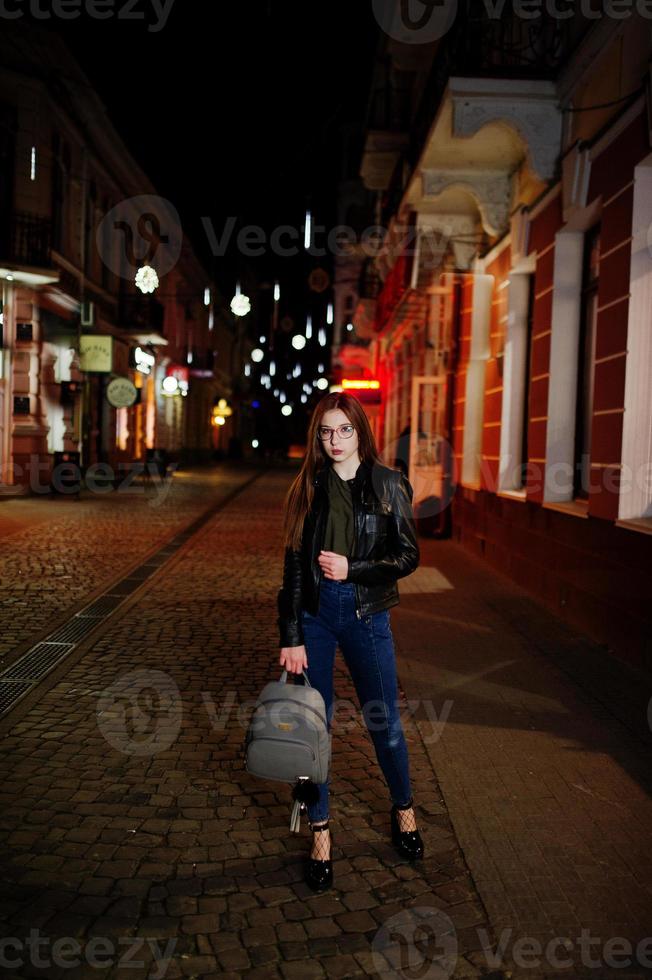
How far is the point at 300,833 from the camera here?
3.65 metres

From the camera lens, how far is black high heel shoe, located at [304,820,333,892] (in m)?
3.18

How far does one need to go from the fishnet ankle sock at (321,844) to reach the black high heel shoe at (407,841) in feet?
1.13

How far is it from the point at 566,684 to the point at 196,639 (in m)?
2.94

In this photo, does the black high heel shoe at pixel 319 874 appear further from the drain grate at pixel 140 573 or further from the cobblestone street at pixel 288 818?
the drain grate at pixel 140 573

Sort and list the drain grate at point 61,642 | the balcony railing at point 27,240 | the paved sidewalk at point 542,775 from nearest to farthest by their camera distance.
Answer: the paved sidewalk at point 542,775 < the drain grate at point 61,642 < the balcony railing at point 27,240

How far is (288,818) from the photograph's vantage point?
12.5 feet

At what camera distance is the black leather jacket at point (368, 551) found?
3.32 metres

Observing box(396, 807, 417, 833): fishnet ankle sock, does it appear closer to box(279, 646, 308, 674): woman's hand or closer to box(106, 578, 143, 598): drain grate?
box(279, 646, 308, 674): woman's hand

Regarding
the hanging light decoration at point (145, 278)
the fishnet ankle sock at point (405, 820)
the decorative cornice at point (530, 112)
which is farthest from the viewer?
the hanging light decoration at point (145, 278)

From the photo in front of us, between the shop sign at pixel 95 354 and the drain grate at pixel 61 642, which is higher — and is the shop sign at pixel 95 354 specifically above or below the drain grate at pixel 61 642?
above

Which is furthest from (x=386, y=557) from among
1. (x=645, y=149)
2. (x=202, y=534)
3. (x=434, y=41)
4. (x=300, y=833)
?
(x=434, y=41)

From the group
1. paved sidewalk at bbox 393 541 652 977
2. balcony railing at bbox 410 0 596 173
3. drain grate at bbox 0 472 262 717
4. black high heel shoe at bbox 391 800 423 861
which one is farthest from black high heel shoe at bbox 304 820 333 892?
balcony railing at bbox 410 0 596 173

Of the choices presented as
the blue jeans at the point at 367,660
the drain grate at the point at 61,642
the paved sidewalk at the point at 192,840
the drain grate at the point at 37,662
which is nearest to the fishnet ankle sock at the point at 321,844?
the paved sidewalk at the point at 192,840

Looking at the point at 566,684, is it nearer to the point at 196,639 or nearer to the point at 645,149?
the point at 196,639
